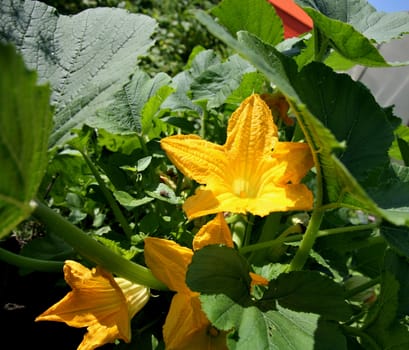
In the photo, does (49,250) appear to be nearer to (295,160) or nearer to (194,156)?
(194,156)

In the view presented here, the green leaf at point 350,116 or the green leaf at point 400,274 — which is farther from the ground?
the green leaf at point 350,116

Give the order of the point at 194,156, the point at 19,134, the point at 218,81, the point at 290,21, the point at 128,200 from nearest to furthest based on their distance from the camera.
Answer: the point at 19,134, the point at 194,156, the point at 128,200, the point at 218,81, the point at 290,21

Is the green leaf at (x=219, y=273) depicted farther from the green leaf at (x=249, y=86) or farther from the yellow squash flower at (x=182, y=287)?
the green leaf at (x=249, y=86)

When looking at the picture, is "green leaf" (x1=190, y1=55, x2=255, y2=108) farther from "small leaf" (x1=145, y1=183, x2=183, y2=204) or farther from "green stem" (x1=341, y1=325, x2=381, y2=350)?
"green stem" (x1=341, y1=325, x2=381, y2=350)

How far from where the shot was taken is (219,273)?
Answer: 21.7 inches

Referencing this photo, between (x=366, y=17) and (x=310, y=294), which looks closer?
(x=310, y=294)

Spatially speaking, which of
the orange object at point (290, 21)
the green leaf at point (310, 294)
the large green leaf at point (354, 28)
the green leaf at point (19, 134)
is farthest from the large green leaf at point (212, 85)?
the orange object at point (290, 21)

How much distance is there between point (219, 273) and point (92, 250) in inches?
5.3

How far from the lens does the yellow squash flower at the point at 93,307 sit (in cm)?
60

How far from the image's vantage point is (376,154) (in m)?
0.59

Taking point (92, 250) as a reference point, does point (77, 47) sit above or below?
above

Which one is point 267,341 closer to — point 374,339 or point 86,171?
point 374,339

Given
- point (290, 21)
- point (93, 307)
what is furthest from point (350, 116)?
point (290, 21)

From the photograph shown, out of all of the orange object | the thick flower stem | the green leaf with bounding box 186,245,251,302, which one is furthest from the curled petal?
the orange object
